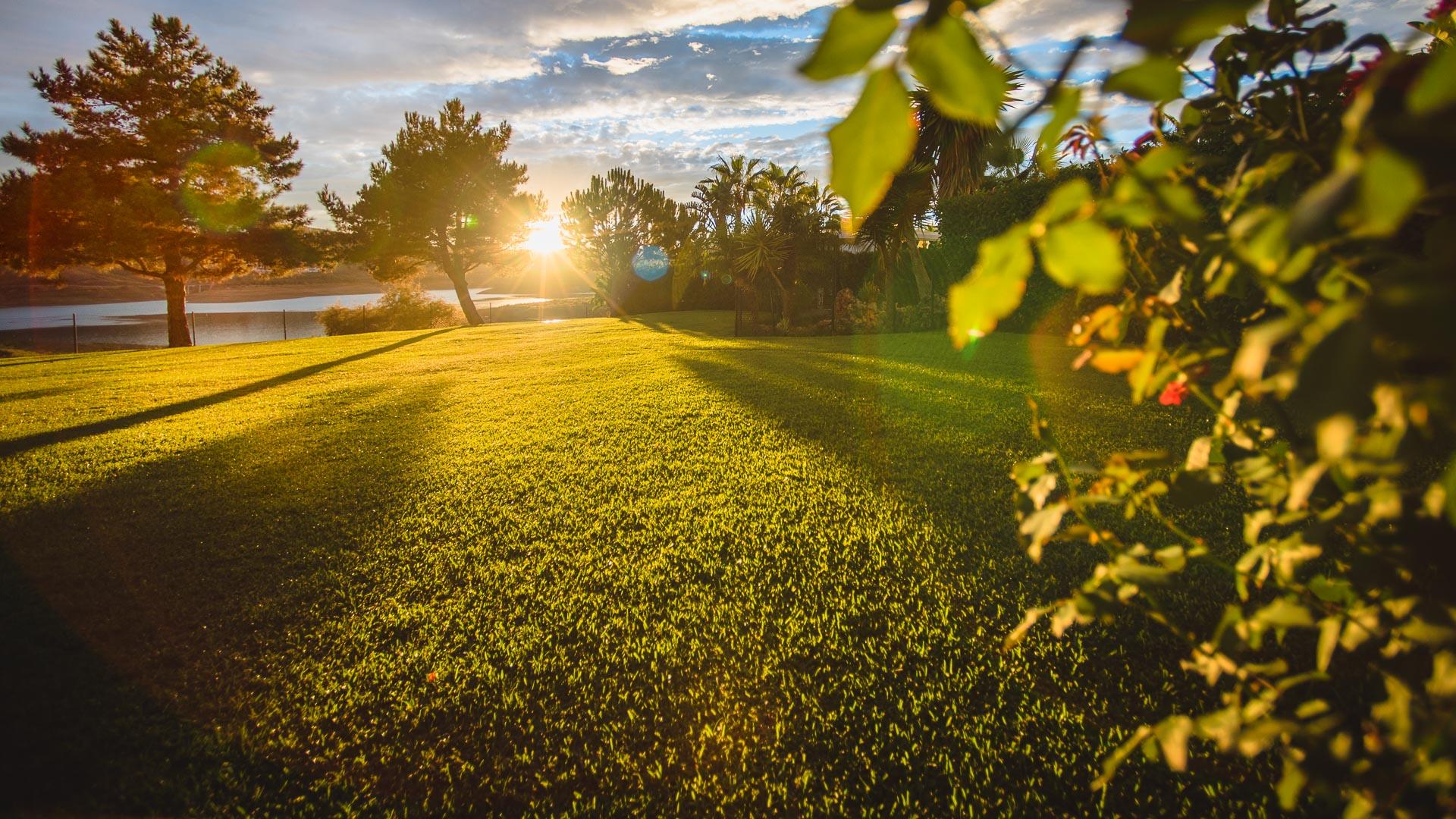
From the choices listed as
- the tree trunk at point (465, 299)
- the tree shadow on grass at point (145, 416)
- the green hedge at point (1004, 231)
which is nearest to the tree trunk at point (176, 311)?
the tree trunk at point (465, 299)

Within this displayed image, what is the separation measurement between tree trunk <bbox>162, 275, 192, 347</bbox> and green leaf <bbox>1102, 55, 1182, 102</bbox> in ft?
95.5

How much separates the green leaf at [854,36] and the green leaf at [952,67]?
24 millimetres

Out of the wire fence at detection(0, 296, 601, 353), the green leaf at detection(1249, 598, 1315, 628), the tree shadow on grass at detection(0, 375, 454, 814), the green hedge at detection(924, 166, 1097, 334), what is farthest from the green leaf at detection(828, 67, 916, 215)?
the wire fence at detection(0, 296, 601, 353)

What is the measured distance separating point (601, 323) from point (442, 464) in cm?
1741

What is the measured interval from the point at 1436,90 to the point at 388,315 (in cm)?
3336

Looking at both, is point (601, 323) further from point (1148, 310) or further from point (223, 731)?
point (1148, 310)

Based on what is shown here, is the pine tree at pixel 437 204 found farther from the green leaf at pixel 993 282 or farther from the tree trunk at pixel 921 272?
the green leaf at pixel 993 282

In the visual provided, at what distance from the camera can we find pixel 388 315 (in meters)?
29.1

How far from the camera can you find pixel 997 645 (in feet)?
7.55

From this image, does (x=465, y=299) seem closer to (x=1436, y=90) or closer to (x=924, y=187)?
(x=924, y=187)

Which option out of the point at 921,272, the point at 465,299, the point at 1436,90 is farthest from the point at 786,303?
the point at 465,299

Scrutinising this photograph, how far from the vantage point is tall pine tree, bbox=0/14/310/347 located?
63.0ft

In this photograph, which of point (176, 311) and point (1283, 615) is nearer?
point (1283, 615)

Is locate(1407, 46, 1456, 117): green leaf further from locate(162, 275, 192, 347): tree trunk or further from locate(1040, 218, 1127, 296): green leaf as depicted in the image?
locate(162, 275, 192, 347): tree trunk
